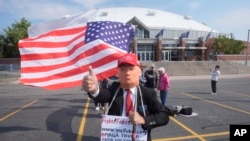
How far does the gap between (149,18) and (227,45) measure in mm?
26044

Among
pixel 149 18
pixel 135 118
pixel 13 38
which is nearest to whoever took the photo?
pixel 135 118

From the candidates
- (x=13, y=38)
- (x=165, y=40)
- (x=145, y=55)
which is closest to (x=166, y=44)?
(x=165, y=40)

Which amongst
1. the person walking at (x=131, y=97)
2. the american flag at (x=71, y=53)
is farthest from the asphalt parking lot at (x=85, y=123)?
the person walking at (x=131, y=97)

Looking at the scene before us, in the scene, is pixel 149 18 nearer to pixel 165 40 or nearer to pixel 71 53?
pixel 165 40

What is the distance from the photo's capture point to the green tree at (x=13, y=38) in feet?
193

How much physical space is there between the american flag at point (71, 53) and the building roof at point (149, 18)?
66470mm

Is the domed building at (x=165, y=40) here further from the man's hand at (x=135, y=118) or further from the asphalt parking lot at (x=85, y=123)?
the man's hand at (x=135, y=118)

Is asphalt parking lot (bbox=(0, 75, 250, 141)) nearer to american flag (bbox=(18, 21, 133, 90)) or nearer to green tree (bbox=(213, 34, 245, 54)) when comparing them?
american flag (bbox=(18, 21, 133, 90))

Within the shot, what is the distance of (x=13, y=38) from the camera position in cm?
5931

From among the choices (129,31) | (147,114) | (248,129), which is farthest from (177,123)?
(147,114)

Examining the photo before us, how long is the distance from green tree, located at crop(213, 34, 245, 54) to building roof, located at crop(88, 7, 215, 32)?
1384 cm

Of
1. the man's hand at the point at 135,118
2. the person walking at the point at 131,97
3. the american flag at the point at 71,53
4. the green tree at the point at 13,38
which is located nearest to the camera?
the man's hand at the point at 135,118

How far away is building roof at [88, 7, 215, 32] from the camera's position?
75.7 metres

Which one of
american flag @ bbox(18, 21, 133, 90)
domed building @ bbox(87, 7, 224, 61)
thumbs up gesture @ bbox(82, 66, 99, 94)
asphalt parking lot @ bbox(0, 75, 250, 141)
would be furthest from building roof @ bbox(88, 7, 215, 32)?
thumbs up gesture @ bbox(82, 66, 99, 94)
